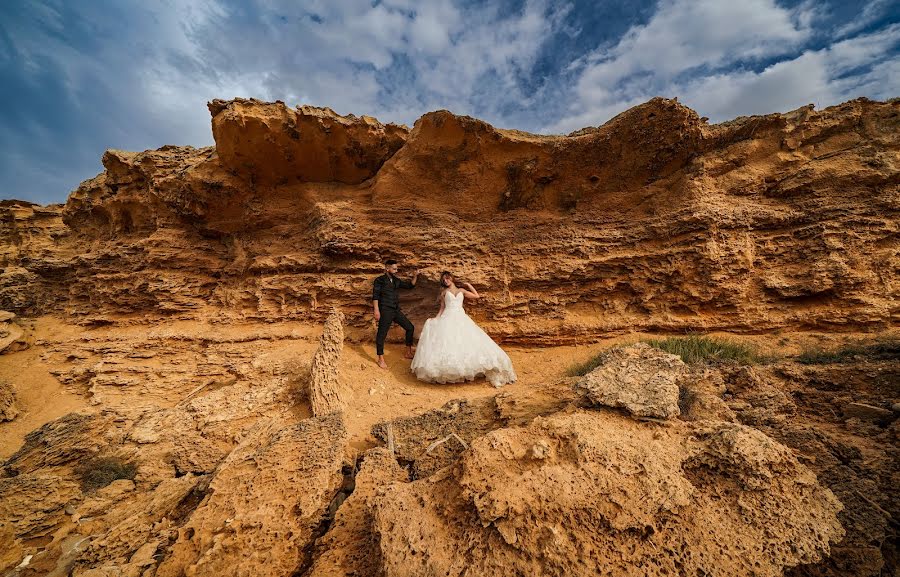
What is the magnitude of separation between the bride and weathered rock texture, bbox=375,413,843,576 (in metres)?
3.15

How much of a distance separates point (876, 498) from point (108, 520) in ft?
18.5

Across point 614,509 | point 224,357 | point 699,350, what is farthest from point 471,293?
point 614,509

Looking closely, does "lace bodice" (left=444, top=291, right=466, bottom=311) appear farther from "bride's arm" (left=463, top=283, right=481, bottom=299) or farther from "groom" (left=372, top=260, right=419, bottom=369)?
"groom" (left=372, top=260, right=419, bottom=369)

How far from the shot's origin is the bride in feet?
17.1

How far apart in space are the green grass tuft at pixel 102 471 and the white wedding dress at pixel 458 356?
12.3 feet

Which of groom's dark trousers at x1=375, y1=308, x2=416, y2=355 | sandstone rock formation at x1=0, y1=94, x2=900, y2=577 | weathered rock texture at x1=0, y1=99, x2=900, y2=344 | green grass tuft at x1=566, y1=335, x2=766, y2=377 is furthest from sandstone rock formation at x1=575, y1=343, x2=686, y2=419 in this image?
groom's dark trousers at x1=375, y1=308, x2=416, y2=355

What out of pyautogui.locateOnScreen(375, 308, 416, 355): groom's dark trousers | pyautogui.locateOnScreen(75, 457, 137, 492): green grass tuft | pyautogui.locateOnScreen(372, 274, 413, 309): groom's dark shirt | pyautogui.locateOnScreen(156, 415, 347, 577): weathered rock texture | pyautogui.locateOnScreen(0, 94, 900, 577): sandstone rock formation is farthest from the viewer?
pyautogui.locateOnScreen(372, 274, 413, 309): groom's dark shirt

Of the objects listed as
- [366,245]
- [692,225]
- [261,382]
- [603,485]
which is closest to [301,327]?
[261,382]

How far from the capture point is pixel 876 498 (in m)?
1.68

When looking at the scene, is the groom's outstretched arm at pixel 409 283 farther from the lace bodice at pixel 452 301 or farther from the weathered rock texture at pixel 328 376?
the weathered rock texture at pixel 328 376

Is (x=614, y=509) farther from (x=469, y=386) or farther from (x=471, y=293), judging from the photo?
(x=471, y=293)

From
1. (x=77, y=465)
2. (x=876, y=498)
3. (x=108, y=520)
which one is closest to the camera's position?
(x=876, y=498)

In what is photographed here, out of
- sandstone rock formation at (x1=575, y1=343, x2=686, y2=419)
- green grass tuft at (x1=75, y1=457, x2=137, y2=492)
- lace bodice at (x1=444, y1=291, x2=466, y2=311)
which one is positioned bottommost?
green grass tuft at (x1=75, y1=457, x2=137, y2=492)

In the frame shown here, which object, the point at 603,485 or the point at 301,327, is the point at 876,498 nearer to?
the point at 603,485
